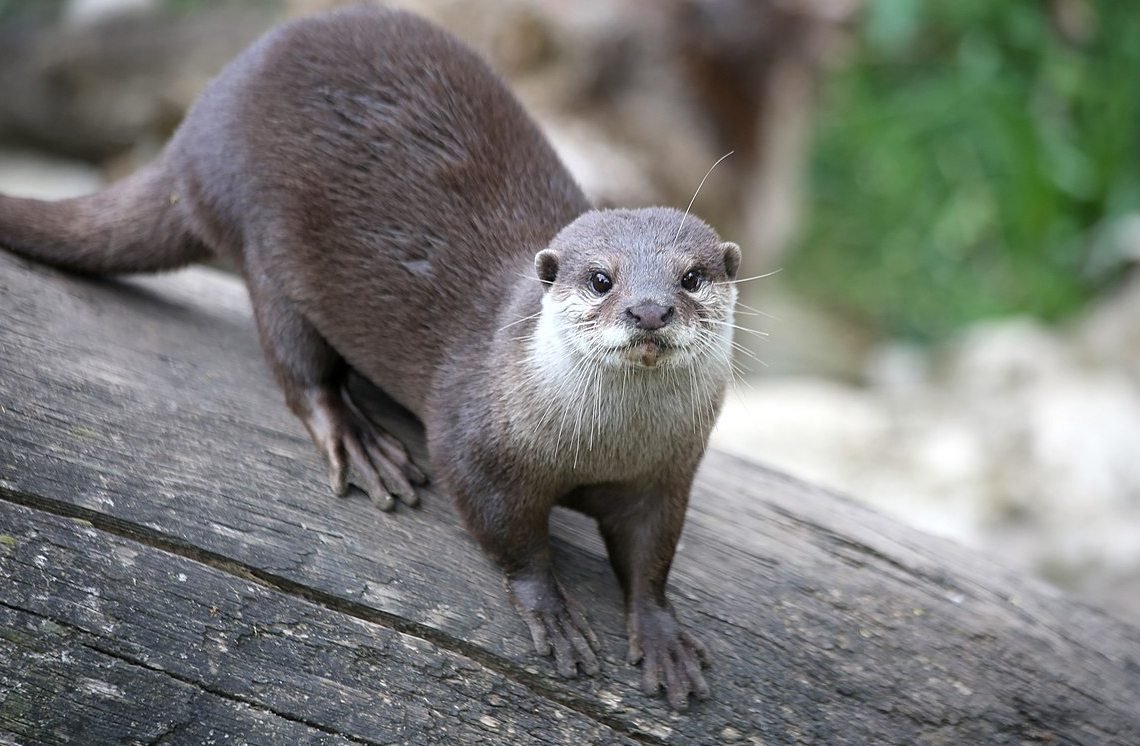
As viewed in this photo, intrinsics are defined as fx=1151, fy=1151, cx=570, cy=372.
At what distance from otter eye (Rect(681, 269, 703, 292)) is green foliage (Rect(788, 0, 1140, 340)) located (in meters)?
4.61

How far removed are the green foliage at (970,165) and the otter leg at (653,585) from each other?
4670 millimetres

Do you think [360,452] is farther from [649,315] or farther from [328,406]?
[649,315]

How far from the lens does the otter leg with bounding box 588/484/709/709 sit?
2.25 m

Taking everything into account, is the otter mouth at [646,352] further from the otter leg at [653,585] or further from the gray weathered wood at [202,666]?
the gray weathered wood at [202,666]

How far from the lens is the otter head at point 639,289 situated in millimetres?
2023

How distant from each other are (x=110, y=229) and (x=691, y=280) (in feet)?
4.70

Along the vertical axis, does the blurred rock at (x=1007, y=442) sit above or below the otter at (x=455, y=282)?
above

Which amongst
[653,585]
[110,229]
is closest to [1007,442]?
[653,585]

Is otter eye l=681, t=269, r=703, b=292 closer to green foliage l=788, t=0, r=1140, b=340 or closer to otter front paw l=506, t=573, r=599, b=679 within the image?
otter front paw l=506, t=573, r=599, b=679

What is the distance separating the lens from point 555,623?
7.39 ft

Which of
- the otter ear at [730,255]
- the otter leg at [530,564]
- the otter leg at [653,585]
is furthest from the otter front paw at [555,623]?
the otter ear at [730,255]

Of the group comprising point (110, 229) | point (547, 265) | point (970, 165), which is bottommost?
point (110, 229)

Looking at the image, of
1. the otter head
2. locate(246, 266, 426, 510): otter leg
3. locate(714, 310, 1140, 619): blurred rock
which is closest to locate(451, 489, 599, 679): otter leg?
locate(246, 266, 426, 510): otter leg

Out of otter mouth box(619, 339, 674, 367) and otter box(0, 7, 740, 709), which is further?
otter box(0, 7, 740, 709)
